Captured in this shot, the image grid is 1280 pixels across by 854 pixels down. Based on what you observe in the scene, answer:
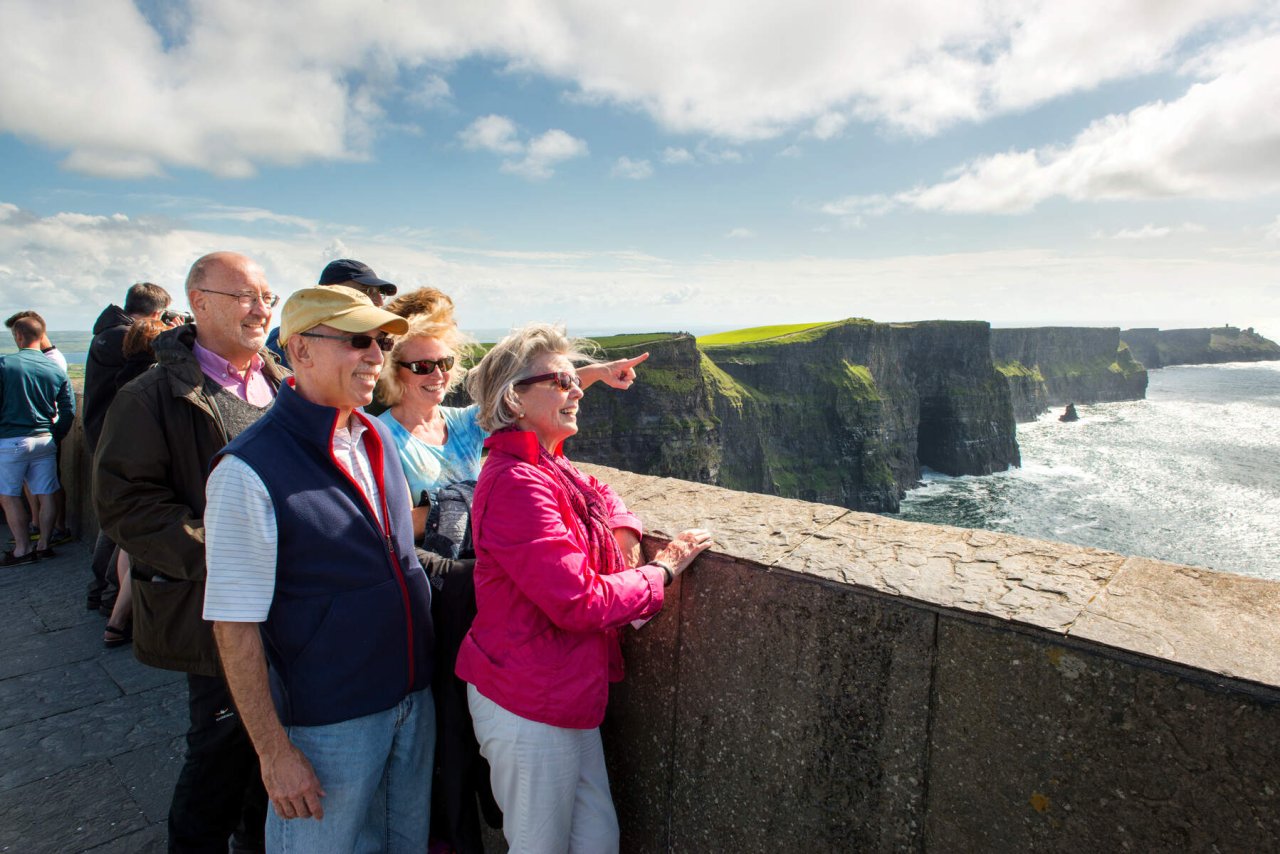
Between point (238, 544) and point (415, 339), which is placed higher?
point (415, 339)

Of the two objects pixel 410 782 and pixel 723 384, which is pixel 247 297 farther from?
pixel 723 384

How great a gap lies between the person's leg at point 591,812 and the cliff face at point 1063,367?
137 meters

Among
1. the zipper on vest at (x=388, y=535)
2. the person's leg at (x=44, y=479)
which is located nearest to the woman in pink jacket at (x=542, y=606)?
the zipper on vest at (x=388, y=535)

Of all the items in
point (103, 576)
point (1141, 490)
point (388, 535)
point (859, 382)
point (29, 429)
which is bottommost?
point (1141, 490)

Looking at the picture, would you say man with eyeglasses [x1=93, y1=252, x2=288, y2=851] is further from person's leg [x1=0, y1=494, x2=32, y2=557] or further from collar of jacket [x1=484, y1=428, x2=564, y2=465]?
person's leg [x1=0, y1=494, x2=32, y2=557]

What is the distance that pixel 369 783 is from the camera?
2266 millimetres

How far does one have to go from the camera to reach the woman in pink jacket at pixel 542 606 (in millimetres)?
2051

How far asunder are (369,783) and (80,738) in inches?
126

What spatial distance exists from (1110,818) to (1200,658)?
49 centimetres

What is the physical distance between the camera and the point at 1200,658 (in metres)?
1.65

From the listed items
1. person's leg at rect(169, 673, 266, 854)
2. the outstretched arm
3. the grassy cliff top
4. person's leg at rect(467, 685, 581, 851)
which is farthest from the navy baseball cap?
the grassy cliff top

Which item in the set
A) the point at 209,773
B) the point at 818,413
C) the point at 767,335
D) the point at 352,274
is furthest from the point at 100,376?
the point at 767,335

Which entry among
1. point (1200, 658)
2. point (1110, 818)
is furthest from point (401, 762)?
point (1200, 658)

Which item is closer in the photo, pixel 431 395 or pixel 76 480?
pixel 431 395
